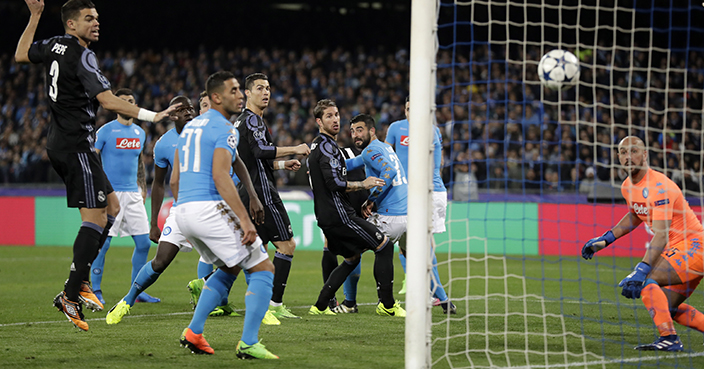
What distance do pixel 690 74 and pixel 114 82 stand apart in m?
17.6

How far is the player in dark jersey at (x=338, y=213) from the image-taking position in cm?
673

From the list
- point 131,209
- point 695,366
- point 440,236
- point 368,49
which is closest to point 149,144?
point 368,49

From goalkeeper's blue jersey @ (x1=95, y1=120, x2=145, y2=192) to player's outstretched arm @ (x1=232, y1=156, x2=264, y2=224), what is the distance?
3.53m

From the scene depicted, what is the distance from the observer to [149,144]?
806 inches

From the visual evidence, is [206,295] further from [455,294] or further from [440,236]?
[440,236]

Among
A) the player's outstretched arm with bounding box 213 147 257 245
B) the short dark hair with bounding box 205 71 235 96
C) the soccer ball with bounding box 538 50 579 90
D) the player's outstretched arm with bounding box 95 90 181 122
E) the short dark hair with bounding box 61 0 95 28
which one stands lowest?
the player's outstretched arm with bounding box 213 147 257 245

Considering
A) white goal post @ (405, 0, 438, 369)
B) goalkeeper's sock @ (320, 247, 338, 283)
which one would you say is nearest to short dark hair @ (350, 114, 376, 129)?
goalkeeper's sock @ (320, 247, 338, 283)

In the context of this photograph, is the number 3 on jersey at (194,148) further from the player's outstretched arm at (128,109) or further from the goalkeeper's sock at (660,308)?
the goalkeeper's sock at (660,308)

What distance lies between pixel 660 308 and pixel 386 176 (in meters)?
2.91

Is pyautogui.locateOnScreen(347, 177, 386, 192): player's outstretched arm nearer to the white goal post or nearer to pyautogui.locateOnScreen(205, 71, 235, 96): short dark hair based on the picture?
pyautogui.locateOnScreen(205, 71, 235, 96): short dark hair

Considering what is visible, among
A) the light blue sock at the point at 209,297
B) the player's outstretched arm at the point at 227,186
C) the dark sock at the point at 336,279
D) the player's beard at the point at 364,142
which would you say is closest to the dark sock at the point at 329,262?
the dark sock at the point at 336,279

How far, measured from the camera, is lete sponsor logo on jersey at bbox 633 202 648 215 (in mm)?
5691

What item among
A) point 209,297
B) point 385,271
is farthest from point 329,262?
point 209,297

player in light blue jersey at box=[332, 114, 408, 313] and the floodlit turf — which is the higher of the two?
player in light blue jersey at box=[332, 114, 408, 313]
